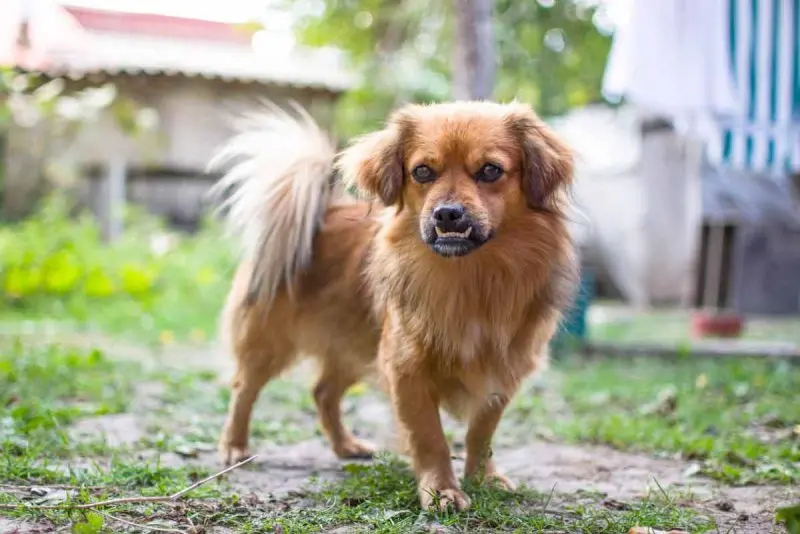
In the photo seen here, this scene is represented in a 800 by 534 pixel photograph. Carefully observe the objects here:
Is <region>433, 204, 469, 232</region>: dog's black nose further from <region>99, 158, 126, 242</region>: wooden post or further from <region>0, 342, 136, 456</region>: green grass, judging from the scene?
<region>99, 158, 126, 242</region>: wooden post

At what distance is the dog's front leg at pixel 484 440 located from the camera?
347 centimetres

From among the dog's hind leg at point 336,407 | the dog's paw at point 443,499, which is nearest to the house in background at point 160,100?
the dog's hind leg at point 336,407

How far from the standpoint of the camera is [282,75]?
11.1 m

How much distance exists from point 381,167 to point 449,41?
531cm

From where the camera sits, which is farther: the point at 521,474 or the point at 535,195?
the point at 521,474

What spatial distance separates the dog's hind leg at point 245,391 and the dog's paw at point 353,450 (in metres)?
0.43

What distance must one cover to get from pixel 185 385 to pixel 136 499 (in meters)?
2.62

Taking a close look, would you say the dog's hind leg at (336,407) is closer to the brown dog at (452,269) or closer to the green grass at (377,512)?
the brown dog at (452,269)

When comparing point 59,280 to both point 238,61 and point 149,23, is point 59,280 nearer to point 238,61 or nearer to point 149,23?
point 238,61

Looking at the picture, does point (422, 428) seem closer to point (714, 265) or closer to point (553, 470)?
point (553, 470)

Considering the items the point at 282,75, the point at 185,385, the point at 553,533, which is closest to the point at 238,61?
the point at 282,75

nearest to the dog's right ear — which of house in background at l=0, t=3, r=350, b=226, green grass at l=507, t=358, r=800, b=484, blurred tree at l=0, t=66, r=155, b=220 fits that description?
green grass at l=507, t=358, r=800, b=484

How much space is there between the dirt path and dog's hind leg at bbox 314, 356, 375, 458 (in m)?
0.08

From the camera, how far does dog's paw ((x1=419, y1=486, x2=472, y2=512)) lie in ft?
10.0
